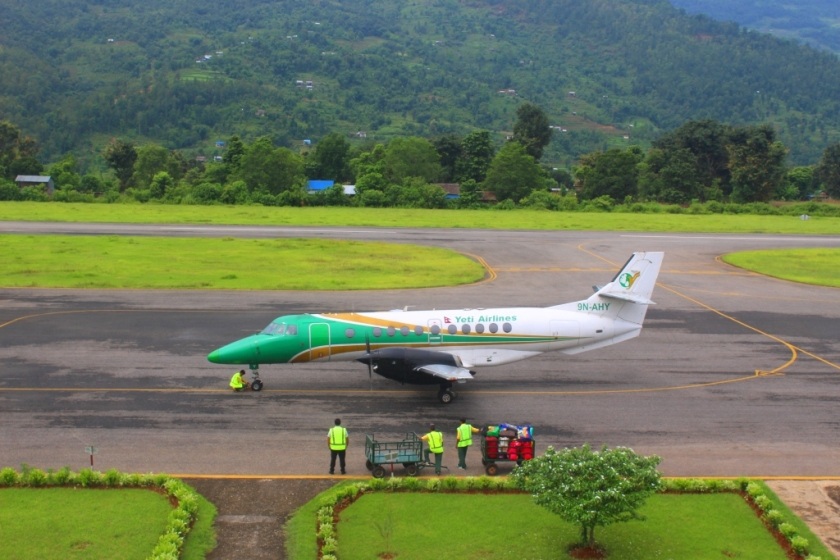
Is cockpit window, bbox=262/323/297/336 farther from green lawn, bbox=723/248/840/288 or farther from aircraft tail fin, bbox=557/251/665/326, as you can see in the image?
green lawn, bbox=723/248/840/288

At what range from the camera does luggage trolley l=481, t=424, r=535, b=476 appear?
966 inches

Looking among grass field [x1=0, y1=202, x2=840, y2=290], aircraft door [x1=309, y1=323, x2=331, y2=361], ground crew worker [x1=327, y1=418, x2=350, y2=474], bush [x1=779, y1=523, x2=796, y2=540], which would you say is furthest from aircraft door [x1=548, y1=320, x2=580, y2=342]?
grass field [x1=0, y1=202, x2=840, y2=290]

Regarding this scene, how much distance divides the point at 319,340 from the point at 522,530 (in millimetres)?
13268

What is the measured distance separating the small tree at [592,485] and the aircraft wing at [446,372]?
9760 mm

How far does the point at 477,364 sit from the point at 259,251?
36869 mm

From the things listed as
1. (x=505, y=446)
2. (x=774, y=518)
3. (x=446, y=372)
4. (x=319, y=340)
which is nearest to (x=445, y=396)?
(x=446, y=372)

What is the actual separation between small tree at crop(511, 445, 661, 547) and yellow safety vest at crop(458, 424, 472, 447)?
4.28 m

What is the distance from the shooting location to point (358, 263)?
61.6 m

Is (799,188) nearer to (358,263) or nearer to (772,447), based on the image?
(358,263)

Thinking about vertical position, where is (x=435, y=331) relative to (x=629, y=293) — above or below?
below

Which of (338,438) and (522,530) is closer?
(522,530)

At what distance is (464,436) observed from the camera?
24.8 meters

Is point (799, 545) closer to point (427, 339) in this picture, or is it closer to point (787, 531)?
point (787, 531)

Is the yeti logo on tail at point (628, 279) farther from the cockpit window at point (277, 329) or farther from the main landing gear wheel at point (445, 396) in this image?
the cockpit window at point (277, 329)
